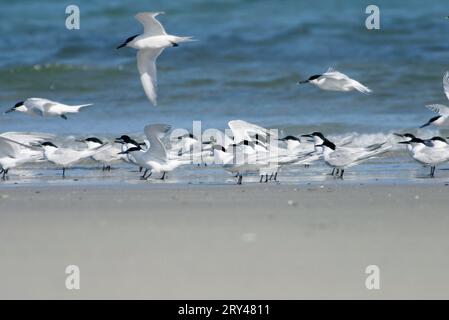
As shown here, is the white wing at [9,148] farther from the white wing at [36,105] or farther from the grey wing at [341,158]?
the grey wing at [341,158]

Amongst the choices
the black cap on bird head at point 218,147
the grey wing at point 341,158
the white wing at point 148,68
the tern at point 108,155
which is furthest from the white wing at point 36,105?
the grey wing at point 341,158

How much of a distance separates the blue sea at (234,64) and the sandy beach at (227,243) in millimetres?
5221

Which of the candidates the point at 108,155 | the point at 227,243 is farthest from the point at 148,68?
the point at 227,243

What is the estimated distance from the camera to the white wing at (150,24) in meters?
9.53

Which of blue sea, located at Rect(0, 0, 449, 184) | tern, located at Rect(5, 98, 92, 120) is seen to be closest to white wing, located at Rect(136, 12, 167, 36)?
tern, located at Rect(5, 98, 92, 120)

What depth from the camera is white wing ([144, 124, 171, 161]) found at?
9492 mm

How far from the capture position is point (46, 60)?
19891 millimetres

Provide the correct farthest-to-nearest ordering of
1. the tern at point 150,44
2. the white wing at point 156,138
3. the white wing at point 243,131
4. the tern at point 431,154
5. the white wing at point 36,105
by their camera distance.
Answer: the white wing at point 243,131 < the white wing at point 36,105 < the tern at point 431,154 < the tern at point 150,44 < the white wing at point 156,138

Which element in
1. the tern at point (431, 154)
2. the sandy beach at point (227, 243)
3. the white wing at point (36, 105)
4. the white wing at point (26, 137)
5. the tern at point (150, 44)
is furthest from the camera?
the white wing at point (26, 137)

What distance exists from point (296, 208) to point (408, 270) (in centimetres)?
211

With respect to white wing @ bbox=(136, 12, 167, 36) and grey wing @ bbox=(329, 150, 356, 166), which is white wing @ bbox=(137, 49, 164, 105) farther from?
grey wing @ bbox=(329, 150, 356, 166)

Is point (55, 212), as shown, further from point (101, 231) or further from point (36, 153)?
point (36, 153)

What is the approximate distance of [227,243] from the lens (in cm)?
612

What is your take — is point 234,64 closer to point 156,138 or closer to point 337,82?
point 337,82
